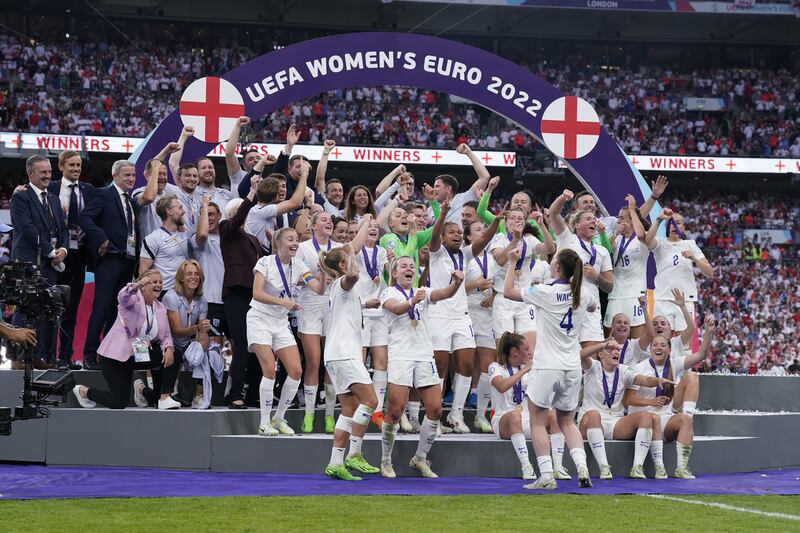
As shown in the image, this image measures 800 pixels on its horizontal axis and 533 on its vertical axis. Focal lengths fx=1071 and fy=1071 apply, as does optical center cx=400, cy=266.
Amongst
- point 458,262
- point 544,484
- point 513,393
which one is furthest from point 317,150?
point 544,484

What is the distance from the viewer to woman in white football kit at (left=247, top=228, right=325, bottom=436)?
356 inches

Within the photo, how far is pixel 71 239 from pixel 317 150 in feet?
69.5

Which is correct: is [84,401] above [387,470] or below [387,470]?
above

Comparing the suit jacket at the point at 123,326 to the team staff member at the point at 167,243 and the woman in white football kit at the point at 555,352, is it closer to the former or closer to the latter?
the team staff member at the point at 167,243

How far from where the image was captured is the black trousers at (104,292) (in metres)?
9.99

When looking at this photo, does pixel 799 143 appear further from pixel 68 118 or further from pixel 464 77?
pixel 464 77

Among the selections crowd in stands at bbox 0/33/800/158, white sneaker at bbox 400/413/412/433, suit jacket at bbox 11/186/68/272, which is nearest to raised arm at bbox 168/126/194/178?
suit jacket at bbox 11/186/68/272

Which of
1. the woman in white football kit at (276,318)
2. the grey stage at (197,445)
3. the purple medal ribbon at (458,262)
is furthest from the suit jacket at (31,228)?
the purple medal ribbon at (458,262)

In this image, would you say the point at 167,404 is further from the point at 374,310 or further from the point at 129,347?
the point at 374,310

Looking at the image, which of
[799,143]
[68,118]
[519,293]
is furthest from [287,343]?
[799,143]

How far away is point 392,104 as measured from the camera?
35.6m

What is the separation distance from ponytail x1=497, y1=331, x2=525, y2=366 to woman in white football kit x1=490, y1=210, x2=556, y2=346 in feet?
1.95

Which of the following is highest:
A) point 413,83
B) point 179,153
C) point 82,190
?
point 413,83

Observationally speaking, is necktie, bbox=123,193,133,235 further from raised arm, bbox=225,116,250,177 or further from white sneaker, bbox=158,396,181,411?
white sneaker, bbox=158,396,181,411
